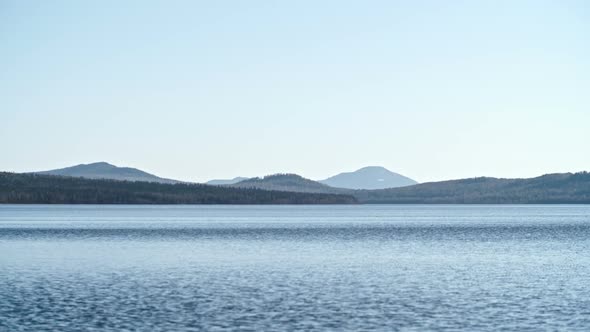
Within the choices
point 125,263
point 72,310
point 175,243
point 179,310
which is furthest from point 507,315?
point 175,243

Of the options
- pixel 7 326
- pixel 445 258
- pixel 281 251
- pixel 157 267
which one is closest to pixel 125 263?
pixel 157 267

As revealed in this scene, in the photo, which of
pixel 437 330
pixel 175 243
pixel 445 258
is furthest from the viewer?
pixel 175 243

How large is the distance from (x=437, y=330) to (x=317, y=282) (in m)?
17.5

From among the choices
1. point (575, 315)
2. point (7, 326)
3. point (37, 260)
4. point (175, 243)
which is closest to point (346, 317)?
point (575, 315)

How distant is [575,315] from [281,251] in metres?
43.1

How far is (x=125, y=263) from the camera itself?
204 ft

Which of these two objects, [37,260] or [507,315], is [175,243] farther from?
[507,315]

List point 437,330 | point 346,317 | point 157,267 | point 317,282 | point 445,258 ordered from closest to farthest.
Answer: point 437,330 → point 346,317 → point 317,282 → point 157,267 → point 445,258

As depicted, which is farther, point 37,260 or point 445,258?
point 445,258

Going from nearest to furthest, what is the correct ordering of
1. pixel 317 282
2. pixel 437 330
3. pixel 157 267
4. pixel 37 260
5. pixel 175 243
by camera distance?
pixel 437 330
pixel 317 282
pixel 157 267
pixel 37 260
pixel 175 243

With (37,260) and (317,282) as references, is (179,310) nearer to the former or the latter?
(317,282)

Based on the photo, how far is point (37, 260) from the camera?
2498 inches

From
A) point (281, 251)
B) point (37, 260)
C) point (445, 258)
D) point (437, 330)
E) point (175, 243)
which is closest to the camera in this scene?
point (437, 330)

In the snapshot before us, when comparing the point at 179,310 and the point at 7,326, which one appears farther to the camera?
the point at 179,310
